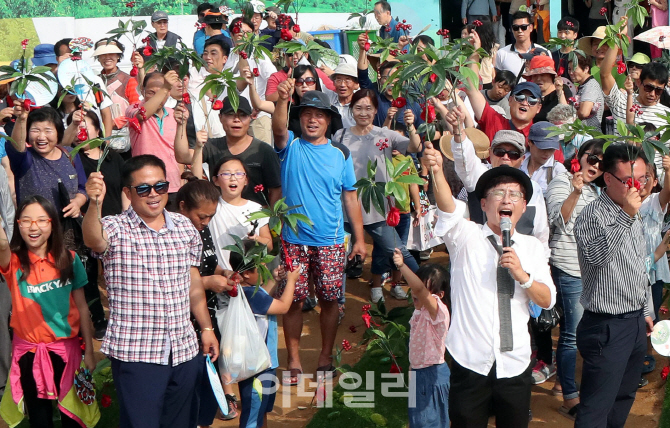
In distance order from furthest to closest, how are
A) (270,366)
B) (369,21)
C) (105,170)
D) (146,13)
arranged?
(146,13) < (369,21) < (105,170) < (270,366)

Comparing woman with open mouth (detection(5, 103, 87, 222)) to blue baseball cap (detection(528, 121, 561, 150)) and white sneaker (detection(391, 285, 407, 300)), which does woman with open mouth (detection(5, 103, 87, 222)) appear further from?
blue baseball cap (detection(528, 121, 561, 150))

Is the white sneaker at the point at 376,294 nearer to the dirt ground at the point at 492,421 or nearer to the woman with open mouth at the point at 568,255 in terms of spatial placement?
the dirt ground at the point at 492,421

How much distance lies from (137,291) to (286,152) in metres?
2.38

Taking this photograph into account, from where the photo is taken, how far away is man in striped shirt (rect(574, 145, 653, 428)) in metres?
4.70

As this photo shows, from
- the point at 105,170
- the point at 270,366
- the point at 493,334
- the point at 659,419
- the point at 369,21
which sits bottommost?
the point at 659,419

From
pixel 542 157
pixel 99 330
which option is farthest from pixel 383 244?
pixel 99 330

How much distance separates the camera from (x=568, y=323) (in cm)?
576

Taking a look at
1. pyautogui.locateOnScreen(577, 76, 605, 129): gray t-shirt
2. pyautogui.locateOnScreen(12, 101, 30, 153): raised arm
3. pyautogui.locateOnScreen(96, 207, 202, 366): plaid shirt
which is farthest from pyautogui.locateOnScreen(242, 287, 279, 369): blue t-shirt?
pyautogui.locateOnScreen(577, 76, 605, 129): gray t-shirt

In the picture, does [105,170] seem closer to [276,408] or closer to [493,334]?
[276,408]

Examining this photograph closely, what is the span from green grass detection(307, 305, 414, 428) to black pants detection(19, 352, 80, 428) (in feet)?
5.66

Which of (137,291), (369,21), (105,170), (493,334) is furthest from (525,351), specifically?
(369,21)

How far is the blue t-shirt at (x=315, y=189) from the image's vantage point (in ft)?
20.3

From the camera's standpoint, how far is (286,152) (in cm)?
642

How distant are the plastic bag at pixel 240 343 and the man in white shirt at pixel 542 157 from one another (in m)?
2.48
